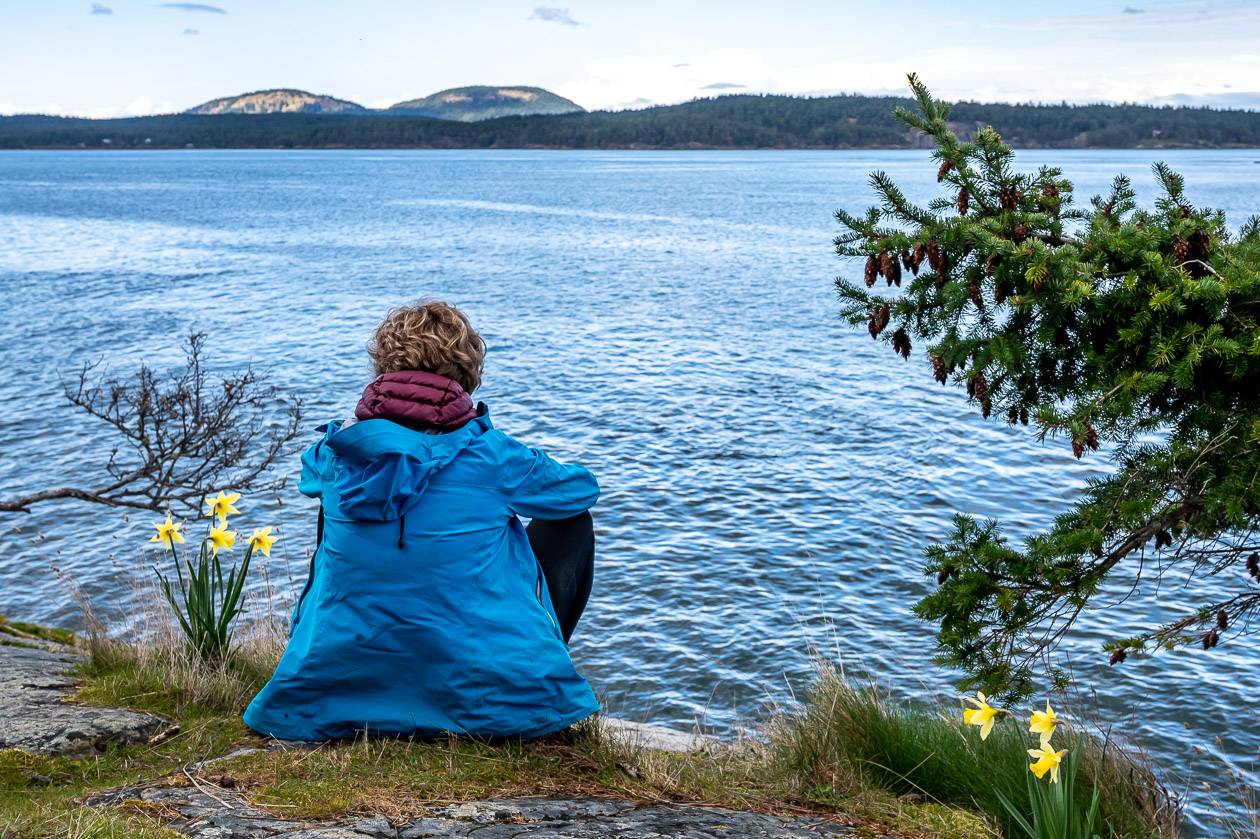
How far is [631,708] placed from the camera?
31.1 feet

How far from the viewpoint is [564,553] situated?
4.37 metres

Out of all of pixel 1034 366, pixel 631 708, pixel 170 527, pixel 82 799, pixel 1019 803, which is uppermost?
pixel 1034 366

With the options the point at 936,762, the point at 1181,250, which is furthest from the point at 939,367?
the point at 936,762

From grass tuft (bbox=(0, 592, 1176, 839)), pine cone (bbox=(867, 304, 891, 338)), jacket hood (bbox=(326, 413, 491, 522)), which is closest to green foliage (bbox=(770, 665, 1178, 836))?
grass tuft (bbox=(0, 592, 1176, 839))

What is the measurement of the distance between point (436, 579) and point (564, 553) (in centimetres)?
61

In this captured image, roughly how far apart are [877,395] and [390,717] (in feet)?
58.8

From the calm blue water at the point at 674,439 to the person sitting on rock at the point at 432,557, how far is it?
5276mm

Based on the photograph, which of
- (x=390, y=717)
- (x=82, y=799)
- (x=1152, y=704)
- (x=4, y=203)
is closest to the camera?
(x=82, y=799)

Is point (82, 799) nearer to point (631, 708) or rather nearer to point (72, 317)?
point (631, 708)

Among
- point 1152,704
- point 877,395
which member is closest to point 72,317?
point 877,395

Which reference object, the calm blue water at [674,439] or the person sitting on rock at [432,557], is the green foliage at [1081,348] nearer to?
the person sitting on rock at [432,557]

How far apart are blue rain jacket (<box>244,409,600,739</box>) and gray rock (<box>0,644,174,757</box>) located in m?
1.07

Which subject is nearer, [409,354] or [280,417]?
[409,354]

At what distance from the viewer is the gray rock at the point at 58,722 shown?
4.60 meters
